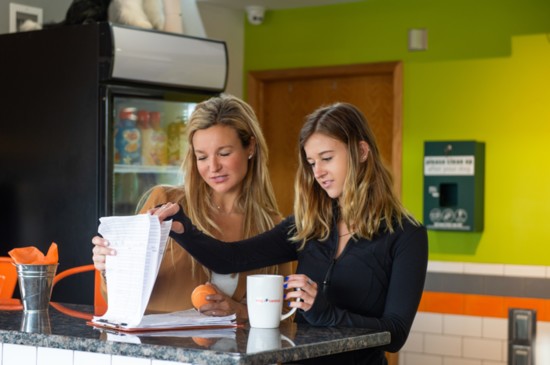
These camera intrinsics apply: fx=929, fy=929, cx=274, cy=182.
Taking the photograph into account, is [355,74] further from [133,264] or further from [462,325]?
[133,264]

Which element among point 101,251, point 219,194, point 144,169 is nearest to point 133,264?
point 101,251

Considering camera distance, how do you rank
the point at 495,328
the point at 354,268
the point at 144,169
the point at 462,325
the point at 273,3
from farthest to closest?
1. the point at 273,3
2. the point at 462,325
3. the point at 495,328
4. the point at 144,169
5. the point at 354,268

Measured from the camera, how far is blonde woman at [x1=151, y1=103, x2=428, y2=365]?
89.0 inches

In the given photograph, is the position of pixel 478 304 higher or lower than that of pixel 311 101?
lower

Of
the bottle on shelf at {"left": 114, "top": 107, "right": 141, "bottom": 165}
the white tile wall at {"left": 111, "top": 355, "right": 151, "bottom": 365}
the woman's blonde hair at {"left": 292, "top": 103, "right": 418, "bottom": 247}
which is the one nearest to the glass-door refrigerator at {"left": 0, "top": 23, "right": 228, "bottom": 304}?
the bottle on shelf at {"left": 114, "top": 107, "right": 141, "bottom": 165}

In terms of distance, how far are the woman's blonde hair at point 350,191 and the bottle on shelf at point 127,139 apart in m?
2.01

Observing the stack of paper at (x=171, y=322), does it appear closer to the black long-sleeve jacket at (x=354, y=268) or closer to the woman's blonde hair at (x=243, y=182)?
the black long-sleeve jacket at (x=354, y=268)

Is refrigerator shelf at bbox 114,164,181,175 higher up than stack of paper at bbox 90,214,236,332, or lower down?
higher up

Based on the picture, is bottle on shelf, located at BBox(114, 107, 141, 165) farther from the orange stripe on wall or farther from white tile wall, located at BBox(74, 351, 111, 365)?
white tile wall, located at BBox(74, 351, 111, 365)

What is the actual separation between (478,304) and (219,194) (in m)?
2.53

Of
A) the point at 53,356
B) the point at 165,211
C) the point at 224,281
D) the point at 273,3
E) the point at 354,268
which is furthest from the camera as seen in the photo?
the point at 273,3

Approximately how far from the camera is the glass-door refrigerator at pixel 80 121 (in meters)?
3.98

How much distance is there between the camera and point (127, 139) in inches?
172

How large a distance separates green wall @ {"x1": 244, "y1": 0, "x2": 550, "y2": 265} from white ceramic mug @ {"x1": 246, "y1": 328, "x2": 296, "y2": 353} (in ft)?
10.2
